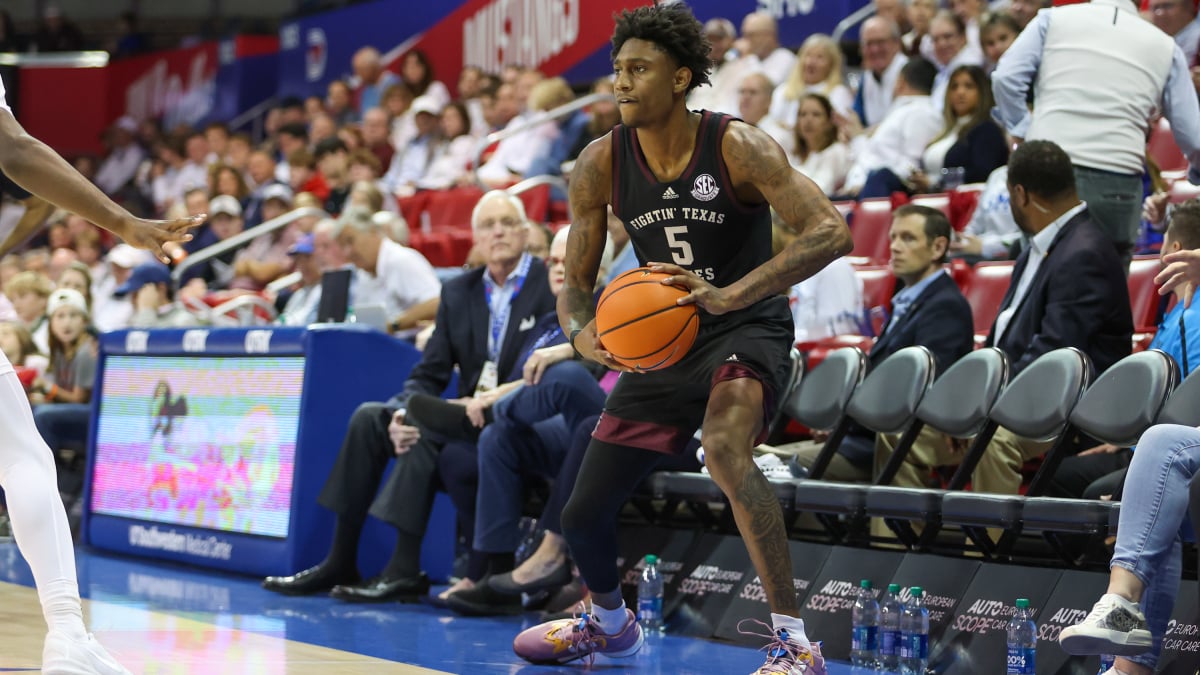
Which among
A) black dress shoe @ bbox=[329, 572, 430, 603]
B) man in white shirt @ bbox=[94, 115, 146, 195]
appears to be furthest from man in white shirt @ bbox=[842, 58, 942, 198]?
man in white shirt @ bbox=[94, 115, 146, 195]

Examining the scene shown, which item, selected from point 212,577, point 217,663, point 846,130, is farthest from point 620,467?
point 846,130

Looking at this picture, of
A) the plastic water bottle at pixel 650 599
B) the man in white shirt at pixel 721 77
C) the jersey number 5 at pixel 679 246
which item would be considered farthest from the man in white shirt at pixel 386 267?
the jersey number 5 at pixel 679 246

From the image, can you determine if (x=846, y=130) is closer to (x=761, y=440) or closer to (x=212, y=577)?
(x=212, y=577)

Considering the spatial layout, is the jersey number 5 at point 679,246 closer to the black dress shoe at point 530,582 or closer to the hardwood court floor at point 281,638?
Answer: the hardwood court floor at point 281,638

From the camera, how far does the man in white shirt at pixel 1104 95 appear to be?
6508mm

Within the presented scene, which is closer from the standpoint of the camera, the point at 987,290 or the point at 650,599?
the point at 650,599

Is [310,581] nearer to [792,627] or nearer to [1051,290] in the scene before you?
[792,627]

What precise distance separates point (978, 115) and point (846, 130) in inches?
59.7

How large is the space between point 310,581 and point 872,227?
3609mm

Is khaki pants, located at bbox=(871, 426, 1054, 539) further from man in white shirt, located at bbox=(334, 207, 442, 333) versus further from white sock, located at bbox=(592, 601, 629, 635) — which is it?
man in white shirt, located at bbox=(334, 207, 442, 333)

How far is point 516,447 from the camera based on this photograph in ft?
20.5

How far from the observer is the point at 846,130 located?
9.97 metres

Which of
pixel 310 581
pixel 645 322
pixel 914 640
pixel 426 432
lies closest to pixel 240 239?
pixel 310 581

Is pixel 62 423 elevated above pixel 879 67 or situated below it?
below
